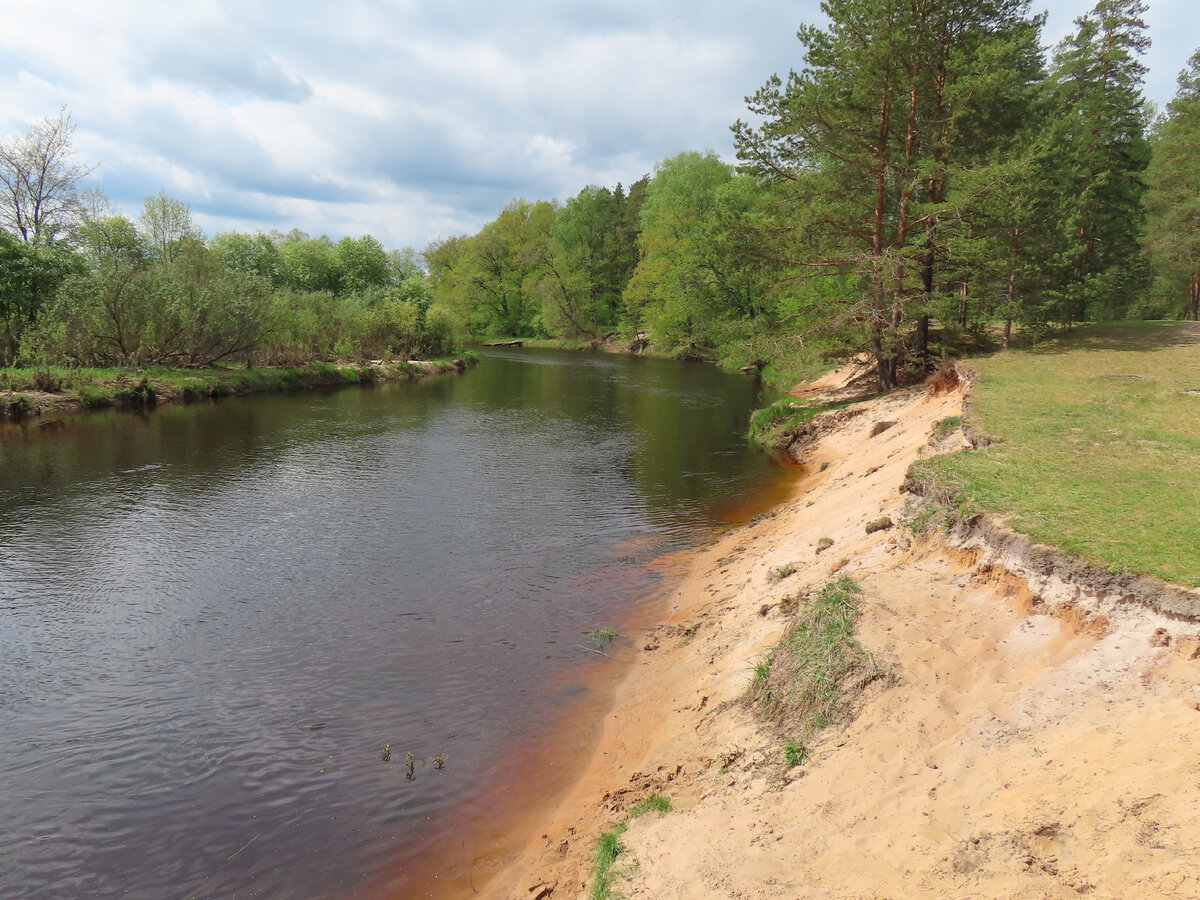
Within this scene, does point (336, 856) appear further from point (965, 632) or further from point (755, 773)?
point (965, 632)

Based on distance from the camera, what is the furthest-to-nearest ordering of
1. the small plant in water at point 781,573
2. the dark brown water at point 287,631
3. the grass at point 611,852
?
1. the small plant in water at point 781,573
2. the dark brown water at point 287,631
3. the grass at point 611,852

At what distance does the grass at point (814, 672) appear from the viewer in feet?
22.4

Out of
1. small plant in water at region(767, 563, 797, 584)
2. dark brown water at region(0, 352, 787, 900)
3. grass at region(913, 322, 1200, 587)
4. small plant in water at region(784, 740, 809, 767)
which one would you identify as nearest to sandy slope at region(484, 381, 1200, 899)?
small plant in water at region(784, 740, 809, 767)

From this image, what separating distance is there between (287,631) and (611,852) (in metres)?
8.03

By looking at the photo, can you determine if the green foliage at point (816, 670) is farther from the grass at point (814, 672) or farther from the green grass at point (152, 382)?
the green grass at point (152, 382)

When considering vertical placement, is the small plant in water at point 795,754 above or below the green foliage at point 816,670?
below

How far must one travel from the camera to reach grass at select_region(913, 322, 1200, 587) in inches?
287

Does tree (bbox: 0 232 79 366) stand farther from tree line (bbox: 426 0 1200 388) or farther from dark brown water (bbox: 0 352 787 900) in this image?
tree line (bbox: 426 0 1200 388)

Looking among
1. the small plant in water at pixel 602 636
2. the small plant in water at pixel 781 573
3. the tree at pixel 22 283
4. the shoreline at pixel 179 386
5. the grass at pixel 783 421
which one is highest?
the tree at pixel 22 283

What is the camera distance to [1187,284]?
47.1 meters

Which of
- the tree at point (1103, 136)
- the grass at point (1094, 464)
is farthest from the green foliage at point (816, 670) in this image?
the tree at point (1103, 136)

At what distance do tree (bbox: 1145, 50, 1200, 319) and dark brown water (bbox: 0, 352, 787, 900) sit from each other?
2707 centimetres

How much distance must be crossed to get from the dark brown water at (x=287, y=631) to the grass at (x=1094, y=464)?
259 inches

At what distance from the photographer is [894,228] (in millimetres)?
27094
